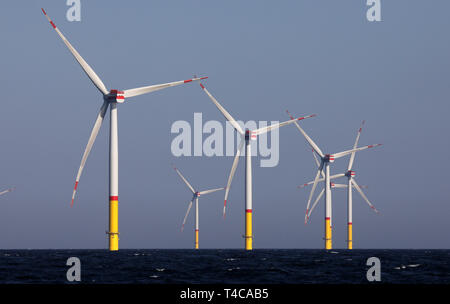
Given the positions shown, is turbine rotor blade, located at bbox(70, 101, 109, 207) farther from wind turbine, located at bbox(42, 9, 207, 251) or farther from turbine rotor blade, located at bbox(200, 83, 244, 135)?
turbine rotor blade, located at bbox(200, 83, 244, 135)

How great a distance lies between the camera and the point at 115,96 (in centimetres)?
10394

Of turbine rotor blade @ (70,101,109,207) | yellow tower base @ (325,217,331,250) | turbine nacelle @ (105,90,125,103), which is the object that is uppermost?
turbine nacelle @ (105,90,125,103)

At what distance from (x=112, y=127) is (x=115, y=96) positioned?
5082mm

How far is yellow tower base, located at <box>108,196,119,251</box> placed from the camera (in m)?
99.6

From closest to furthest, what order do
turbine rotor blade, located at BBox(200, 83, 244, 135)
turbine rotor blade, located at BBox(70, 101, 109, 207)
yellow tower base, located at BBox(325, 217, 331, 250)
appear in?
turbine rotor blade, located at BBox(70, 101, 109, 207) < turbine rotor blade, located at BBox(200, 83, 244, 135) < yellow tower base, located at BBox(325, 217, 331, 250)

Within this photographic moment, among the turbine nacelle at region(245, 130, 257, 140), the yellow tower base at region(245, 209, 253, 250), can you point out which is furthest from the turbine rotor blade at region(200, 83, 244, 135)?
the yellow tower base at region(245, 209, 253, 250)

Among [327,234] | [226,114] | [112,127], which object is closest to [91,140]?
[112,127]

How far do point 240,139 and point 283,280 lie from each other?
8482 centimetres

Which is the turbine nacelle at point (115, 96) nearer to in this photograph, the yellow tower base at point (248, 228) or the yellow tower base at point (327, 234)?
the yellow tower base at point (248, 228)

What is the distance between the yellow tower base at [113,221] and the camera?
99562 millimetres
